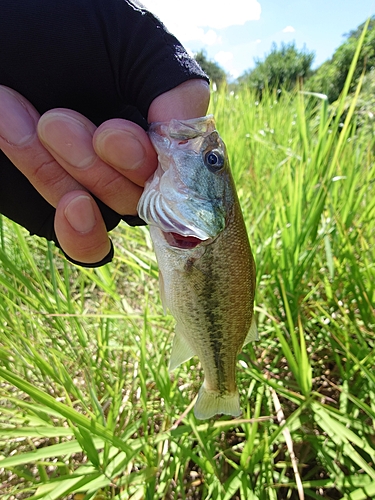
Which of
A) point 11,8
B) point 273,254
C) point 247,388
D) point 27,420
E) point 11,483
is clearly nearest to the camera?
point 11,8

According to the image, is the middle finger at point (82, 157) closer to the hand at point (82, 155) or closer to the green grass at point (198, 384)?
the hand at point (82, 155)

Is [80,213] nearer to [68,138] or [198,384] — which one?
Answer: [68,138]

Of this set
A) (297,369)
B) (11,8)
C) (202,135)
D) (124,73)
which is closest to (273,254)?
(297,369)

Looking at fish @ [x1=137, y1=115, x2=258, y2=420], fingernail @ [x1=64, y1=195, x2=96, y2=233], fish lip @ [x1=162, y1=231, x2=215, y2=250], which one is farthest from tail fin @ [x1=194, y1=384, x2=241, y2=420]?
fingernail @ [x1=64, y1=195, x2=96, y2=233]

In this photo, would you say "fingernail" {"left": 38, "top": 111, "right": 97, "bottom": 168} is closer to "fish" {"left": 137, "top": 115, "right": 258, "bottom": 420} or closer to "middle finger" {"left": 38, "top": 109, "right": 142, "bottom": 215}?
"middle finger" {"left": 38, "top": 109, "right": 142, "bottom": 215}

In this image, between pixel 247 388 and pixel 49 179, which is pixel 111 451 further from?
pixel 49 179

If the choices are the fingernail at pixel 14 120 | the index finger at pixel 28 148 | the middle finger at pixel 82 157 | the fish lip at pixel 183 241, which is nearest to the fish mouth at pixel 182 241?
the fish lip at pixel 183 241
